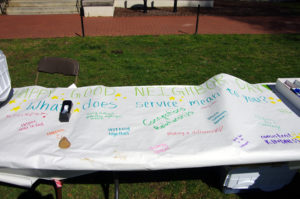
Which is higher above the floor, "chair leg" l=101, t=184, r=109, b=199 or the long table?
the long table

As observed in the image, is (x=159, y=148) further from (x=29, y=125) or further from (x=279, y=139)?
(x=29, y=125)

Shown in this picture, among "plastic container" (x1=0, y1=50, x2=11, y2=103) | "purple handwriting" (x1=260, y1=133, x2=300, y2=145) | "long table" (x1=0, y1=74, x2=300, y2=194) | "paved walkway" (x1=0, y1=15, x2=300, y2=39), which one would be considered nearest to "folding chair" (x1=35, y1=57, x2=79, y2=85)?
"long table" (x1=0, y1=74, x2=300, y2=194)

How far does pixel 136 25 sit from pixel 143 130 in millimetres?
8475

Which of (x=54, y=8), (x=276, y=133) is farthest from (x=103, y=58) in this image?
(x=54, y=8)

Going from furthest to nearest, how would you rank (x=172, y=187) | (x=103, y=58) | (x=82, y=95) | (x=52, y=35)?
(x=52, y=35) → (x=103, y=58) → (x=172, y=187) → (x=82, y=95)

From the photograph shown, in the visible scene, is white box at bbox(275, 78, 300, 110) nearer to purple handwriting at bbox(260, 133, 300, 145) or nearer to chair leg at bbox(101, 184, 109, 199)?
purple handwriting at bbox(260, 133, 300, 145)

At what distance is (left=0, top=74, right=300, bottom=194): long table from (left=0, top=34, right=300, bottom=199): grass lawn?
1116mm

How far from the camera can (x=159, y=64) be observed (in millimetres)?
6395

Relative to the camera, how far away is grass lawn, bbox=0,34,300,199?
3035mm

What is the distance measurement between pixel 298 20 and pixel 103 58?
385 inches

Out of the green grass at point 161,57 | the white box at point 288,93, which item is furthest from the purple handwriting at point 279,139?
the green grass at point 161,57

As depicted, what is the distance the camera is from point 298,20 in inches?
435

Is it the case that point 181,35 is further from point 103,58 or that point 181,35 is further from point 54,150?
point 54,150

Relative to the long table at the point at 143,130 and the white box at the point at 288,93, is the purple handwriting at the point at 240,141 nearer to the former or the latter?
the long table at the point at 143,130
